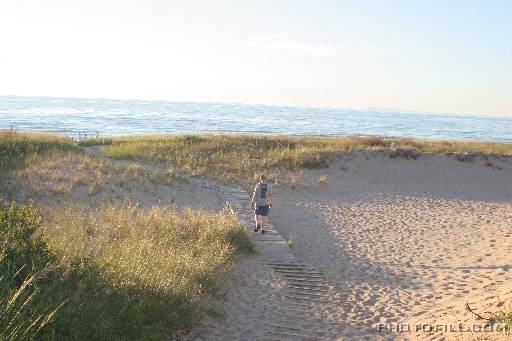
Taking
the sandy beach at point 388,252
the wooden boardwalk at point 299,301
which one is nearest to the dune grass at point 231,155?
the sandy beach at point 388,252

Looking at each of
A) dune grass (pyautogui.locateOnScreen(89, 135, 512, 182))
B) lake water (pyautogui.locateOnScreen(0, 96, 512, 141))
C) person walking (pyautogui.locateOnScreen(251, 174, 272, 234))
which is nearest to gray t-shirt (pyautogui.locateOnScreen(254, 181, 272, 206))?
Result: person walking (pyautogui.locateOnScreen(251, 174, 272, 234))

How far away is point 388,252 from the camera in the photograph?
1261 cm

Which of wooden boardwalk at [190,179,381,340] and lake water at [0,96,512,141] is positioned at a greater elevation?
lake water at [0,96,512,141]

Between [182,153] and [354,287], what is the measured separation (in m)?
18.1

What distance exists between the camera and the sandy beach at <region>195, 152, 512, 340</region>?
25.0 ft

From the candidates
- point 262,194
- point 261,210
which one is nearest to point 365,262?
point 261,210

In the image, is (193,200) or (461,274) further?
(193,200)

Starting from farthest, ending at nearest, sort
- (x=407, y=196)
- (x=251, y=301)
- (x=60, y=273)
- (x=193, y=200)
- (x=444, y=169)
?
(x=444, y=169)
(x=407, y=196)
(x=193, y=200)
(x=251, y=301)
(x=60, y=273)

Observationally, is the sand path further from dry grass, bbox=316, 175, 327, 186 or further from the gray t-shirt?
the gray t-shirt

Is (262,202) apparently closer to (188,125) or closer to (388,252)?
(388,252)

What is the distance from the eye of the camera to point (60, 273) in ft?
21.5

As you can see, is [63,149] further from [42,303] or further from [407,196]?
[42,303]

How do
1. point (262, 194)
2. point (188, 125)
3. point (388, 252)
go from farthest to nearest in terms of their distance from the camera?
1. point (188, 125)
2. point (262, 194)
3. point (388, 252)

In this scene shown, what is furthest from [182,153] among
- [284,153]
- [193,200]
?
[193,200]
